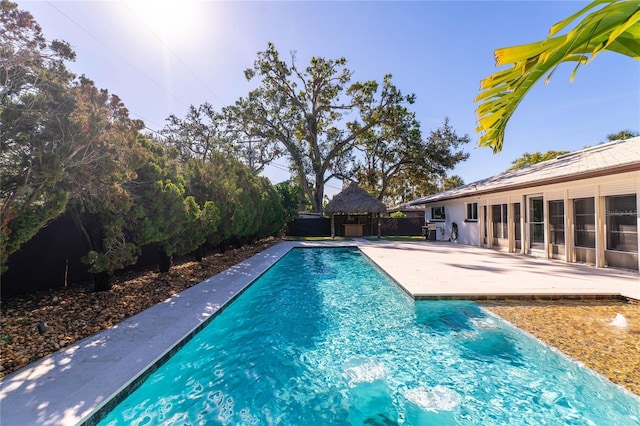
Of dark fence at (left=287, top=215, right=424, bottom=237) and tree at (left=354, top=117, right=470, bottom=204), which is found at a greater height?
Result: tree at (left=354, top=117, right=470, bottom=204)

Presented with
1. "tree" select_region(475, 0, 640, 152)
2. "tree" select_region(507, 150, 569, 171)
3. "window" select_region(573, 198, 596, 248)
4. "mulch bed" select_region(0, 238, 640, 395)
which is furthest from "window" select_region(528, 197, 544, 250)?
"tree" select_region(507, 150, 569, 171)

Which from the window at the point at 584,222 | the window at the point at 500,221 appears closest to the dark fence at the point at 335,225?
the window at the point at 500,221

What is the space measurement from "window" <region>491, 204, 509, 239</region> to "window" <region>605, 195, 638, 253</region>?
15.9 ft

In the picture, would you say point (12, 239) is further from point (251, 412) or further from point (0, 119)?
point (251, 412)

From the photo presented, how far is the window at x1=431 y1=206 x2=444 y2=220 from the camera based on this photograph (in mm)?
Answer: 21337

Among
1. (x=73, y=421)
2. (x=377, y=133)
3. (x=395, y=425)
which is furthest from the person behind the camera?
(x=377, y=133)

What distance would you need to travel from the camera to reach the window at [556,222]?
10305 mm

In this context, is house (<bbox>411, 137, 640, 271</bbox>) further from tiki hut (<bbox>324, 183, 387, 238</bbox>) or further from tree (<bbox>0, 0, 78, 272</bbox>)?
tree (<bbox>0, 0, 78, 272</bbox>)

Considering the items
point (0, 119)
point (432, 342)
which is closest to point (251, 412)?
point (432, 342)

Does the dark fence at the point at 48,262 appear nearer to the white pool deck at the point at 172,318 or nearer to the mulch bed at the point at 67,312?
the mulch bed at the point at 67,312

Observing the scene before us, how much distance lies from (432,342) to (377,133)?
28.1 m

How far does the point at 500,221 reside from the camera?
46.0ft

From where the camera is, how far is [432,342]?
4.62 meters

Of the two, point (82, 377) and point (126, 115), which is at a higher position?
point (126, 115)
